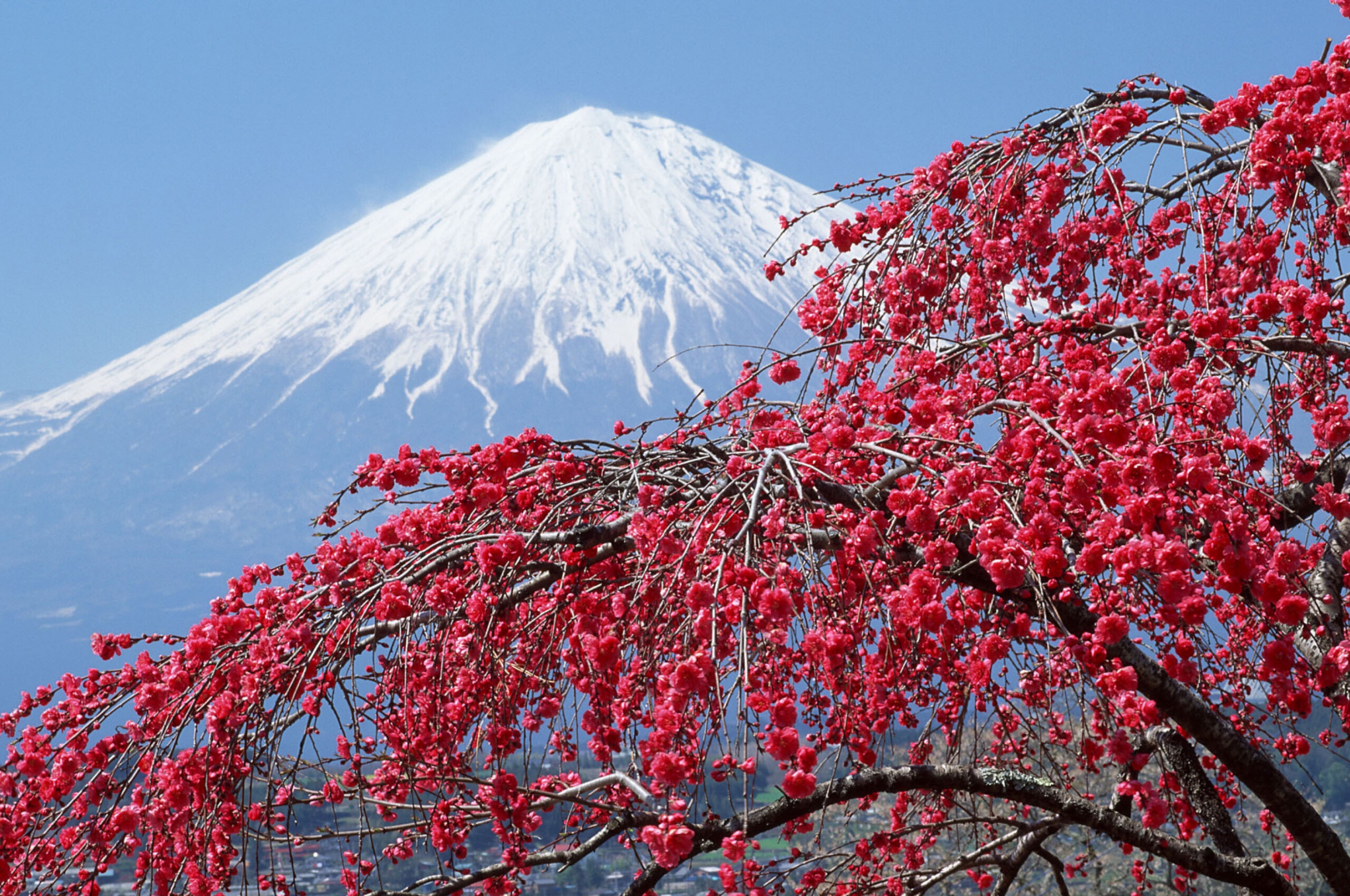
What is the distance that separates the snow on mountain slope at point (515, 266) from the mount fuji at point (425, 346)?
0.85 ft

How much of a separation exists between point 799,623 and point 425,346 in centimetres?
12754

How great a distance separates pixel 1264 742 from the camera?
207 inches

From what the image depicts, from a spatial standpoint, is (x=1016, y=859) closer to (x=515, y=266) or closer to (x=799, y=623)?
(x=799, y=623)

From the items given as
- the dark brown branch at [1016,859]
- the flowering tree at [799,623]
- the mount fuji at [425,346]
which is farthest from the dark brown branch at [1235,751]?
the mount fuji at [425,346]

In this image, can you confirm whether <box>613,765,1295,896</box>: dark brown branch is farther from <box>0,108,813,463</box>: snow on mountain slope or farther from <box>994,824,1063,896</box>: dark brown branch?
<box>0,108,813,463</box>: snow on mountain slope

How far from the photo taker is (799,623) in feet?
8.41

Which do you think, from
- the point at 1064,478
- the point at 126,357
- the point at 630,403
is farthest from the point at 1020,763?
the point at 126,357

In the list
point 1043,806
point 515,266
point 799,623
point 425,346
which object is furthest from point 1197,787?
point 425,346

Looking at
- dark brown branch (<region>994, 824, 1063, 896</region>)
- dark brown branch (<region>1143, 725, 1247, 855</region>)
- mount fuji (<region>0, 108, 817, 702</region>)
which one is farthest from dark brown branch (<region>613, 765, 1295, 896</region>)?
mount fuji (<region>0, 108, 817, 702</region>)

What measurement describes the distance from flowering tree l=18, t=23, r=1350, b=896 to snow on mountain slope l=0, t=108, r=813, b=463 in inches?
4127

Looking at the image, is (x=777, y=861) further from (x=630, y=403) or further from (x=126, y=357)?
(x=126, y=357)

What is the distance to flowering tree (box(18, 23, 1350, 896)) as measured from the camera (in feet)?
8.61

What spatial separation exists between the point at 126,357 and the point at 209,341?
56.8ft

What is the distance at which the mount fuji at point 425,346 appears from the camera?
109 metres
